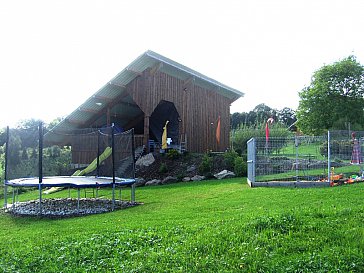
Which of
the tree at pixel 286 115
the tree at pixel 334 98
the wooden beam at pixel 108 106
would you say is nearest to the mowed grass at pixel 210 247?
the wooden beam at pixel 108 106

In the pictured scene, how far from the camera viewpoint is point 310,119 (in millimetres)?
34469

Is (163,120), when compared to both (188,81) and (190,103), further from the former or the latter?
(188,81)

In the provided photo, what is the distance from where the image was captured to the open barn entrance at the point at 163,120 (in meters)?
25.8

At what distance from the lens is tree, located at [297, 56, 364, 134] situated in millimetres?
32281

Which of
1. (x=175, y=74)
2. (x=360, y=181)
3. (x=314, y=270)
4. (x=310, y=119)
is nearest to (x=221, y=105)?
(x=175, y=74)

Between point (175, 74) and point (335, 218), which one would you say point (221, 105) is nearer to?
point (175, 74)

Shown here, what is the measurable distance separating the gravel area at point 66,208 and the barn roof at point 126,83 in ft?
33.4

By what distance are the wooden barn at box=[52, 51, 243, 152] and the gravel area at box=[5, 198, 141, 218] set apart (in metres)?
9.85

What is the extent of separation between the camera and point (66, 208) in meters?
11.2

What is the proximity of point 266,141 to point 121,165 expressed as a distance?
5467 millimetres

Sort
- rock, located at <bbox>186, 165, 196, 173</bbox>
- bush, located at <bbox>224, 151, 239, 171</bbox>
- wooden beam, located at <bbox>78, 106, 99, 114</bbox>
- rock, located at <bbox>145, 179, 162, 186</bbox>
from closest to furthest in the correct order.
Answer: rock, located at <bbox>145, 179, 162, 186</bbox> < bush, located at <bbox>224, 151, 239, 171</bbox> < rock, located at <bbox>186, 165, 196, 173</bbox> < wooden beam, located at <bbox>78, 106, 99, 114</bbox>

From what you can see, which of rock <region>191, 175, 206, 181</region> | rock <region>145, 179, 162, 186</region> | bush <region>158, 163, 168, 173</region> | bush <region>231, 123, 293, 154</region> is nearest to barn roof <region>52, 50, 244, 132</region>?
bush <region>231, 123, 293, 154</region>

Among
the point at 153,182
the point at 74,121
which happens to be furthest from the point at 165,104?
the point at 153,182

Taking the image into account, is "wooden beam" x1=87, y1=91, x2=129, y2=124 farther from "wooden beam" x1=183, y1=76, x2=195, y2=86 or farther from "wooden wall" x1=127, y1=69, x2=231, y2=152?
"wooden beam" x1=183, y1=76, x2=195, y2=86
